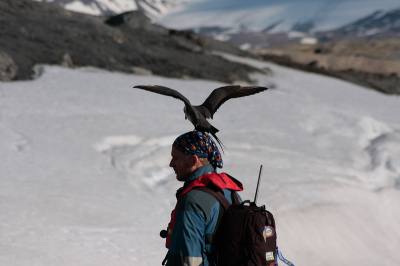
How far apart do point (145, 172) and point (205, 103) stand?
5768 millimetres

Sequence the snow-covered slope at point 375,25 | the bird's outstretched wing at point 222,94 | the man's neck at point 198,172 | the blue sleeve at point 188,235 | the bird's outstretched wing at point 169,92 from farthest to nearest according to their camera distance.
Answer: the snow-covered slope at point 375,25
the bird's outstretched wing at point 222,94
the man's neck at point 198,172
the bird's outstretched wing at point 169,92
the blue sleeve at point 188,235

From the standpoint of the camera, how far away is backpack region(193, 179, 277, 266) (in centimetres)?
241

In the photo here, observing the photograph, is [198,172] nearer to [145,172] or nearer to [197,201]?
[197,201]

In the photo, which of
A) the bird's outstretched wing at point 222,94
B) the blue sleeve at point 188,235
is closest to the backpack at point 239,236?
the blue sleeve at point 188,235

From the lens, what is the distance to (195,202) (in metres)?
Result: 2.33

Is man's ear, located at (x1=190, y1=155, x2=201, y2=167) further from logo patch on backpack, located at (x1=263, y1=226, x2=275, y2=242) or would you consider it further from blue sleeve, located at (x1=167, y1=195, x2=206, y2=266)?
logo patch on backpack, located at (x1=263, y1=226, x2=275, y2=242)

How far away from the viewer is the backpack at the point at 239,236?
241 cm

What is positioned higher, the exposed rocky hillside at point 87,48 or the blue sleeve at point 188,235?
the exposed rocky hillside at point 87,48

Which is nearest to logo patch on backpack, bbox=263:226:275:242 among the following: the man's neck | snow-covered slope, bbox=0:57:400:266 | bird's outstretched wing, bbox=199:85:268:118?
the man's neck

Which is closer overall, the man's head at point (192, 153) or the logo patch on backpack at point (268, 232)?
the logo patch on backpack at point (268, 232)

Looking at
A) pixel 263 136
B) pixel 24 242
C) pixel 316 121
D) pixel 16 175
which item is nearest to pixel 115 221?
pixel 24 242

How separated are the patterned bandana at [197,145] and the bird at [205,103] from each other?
0.18ft

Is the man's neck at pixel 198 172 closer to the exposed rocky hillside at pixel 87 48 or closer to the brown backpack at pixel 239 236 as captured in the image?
the brown backpack at pixel 239 236

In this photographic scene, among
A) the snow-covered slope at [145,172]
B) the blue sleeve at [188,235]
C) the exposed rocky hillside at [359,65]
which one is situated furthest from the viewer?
the exposed rocky hillside at [359,65]
